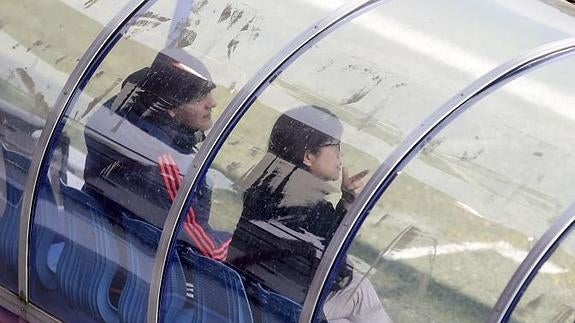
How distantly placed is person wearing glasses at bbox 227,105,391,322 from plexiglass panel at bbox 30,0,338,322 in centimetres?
→ 32

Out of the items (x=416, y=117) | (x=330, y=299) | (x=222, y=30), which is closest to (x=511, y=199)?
(x=416, y=117)

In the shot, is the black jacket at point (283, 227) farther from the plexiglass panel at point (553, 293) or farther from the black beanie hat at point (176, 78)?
the plexiglass panel at point (553, 293)

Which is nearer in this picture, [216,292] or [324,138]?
[324,138]

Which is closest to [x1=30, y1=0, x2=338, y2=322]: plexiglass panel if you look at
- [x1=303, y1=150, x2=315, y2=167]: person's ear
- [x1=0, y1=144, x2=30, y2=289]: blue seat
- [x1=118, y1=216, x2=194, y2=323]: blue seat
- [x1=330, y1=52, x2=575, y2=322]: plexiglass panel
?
[x1=118, y1=216, x2=194, y2=323]: blue seat

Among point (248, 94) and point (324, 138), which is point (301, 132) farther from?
point (248, 94)

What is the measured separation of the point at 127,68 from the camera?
550cm

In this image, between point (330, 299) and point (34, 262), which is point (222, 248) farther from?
point (34, 262)

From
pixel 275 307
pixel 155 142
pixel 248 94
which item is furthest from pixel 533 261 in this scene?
pixel 155 142

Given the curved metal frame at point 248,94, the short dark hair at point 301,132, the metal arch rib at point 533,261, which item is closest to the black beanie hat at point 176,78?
the curved metal frame at point 248,94

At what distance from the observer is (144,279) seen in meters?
5.34

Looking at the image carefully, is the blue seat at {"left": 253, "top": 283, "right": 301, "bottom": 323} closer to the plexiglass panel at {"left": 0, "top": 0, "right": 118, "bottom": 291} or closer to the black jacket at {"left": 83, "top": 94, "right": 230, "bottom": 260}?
the black jacket at {"left": 83, "top": 94, "right": 230, "bottom": 260}

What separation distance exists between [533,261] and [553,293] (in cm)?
14

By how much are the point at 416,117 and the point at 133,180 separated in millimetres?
1368

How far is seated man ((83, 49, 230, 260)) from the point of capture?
203 inches
